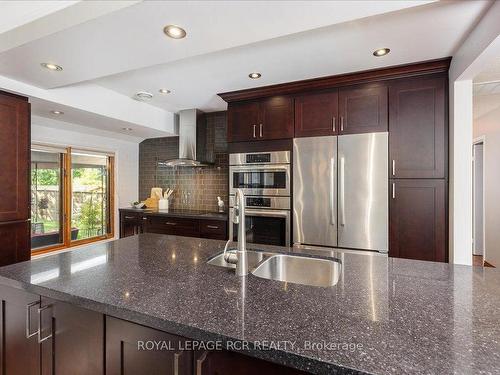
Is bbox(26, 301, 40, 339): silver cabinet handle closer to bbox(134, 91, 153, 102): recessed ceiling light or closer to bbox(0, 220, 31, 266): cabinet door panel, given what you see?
bbox(0, 220, 31, 266): cabinet door panel

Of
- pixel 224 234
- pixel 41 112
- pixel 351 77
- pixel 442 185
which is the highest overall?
pixel 351 77

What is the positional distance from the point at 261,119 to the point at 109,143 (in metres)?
2.64

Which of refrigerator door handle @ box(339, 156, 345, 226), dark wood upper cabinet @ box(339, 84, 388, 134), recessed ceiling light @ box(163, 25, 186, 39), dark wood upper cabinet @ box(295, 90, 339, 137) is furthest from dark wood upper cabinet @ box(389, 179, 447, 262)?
recessed ceiling light @ box(163, 25, 186, 39)

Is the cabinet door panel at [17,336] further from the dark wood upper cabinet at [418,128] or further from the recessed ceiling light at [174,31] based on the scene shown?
the dark wood upper cabinet at [418,128]

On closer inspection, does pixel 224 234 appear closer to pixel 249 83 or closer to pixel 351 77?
pixel 249 83

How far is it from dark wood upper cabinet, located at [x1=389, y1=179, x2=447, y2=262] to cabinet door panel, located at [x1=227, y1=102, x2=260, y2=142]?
1.59 meters

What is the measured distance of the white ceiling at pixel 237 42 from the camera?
4.58 ft

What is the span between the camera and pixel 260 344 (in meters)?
0.69

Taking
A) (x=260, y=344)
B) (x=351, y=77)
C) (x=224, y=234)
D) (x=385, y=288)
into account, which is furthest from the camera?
(x=224, y=234)

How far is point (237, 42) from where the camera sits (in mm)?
1699

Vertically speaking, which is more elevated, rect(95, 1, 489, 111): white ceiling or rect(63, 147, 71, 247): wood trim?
rect(95, 1, 489, 111): white ceiling

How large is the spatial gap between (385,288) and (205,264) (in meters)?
0.83

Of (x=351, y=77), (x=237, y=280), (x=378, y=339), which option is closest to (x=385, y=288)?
(x=378, y=339)

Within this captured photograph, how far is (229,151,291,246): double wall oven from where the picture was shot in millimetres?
2969
